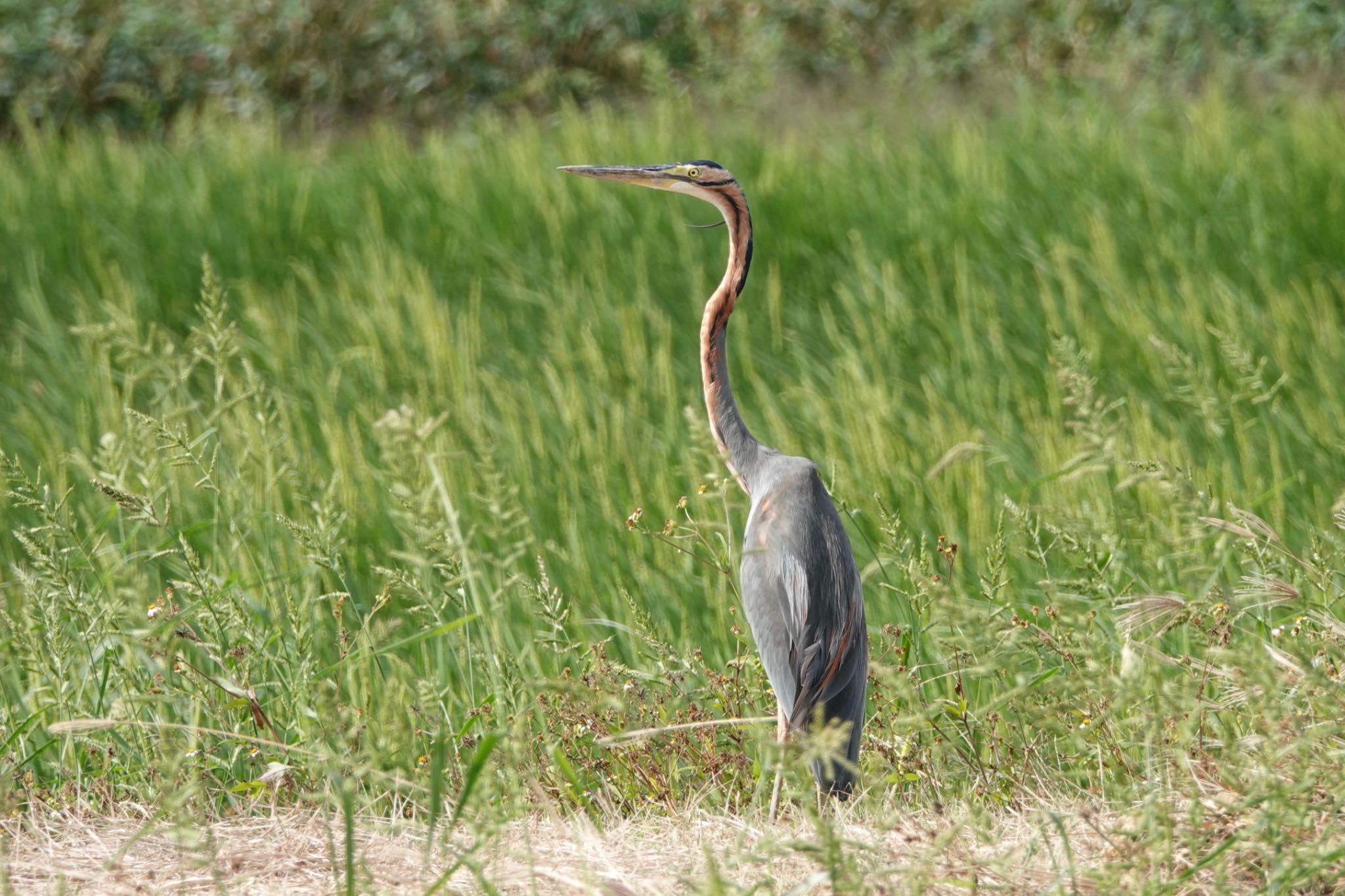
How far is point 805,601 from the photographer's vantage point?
2.42m

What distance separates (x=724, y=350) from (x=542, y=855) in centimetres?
90

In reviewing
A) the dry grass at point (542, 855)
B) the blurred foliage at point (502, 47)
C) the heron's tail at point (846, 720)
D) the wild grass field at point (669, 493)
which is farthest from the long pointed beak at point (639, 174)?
the blurred foliage at point (502, 47)

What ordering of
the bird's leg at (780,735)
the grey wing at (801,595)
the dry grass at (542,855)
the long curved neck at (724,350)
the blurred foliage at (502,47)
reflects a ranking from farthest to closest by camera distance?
the blurred foliage at (502,47), the long curved neck at (724,350), the grey wing at (801,595), the bird's leg at (780,735), the dry grass at (542,855)

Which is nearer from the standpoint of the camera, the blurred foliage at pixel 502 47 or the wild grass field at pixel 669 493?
the wild grass field at pixel 669 493

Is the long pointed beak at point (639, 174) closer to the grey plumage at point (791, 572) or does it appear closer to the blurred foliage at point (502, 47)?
the grey plumage at point (791, 572)

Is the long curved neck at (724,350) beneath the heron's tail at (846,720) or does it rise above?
above

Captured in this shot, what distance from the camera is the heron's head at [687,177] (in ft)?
8.34

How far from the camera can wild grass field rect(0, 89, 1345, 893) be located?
84.7 inches

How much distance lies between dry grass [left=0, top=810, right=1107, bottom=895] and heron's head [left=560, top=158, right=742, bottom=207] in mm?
1084

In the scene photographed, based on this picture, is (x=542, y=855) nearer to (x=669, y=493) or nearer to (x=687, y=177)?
(x=687, y=177)

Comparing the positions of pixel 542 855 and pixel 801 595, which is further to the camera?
pixel 801 595

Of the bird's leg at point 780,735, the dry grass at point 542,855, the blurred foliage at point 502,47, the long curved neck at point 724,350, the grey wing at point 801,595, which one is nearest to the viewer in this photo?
the dry grass at point 542,855

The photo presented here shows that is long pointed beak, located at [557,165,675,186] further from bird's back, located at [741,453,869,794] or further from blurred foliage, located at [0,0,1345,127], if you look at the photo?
blurred foliage, located at [0,0,1345,127]

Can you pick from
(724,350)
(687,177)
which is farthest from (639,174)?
(724,350)
